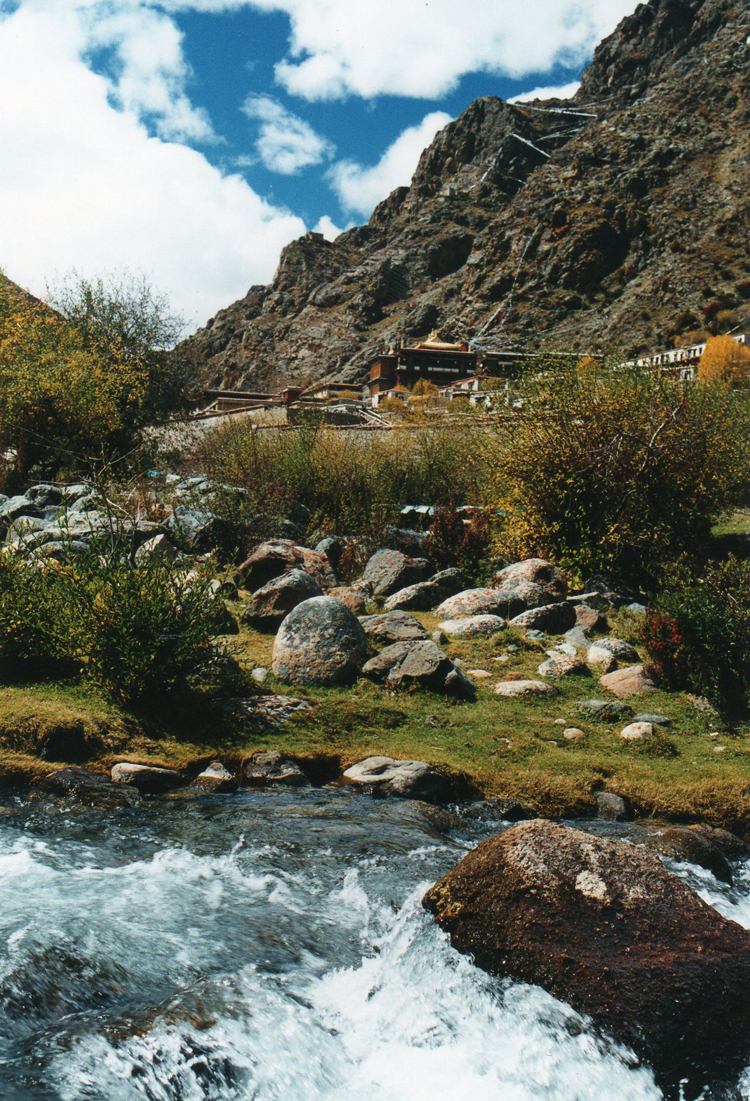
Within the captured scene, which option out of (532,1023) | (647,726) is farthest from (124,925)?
(647,726)

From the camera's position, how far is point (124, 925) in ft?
13.8

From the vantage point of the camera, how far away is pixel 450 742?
23.9 feet

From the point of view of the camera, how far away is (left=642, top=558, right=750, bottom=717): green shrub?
8062 millimetres

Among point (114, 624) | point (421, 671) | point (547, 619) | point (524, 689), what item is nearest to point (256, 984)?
point (114, 624)

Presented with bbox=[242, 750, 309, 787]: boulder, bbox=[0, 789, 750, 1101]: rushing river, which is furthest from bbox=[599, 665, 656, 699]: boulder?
bbox=[242, 750, 309, 787]: boulder

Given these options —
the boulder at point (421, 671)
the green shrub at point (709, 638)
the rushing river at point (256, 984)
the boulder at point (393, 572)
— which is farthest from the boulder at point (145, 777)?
the boulder at point (393, 572)

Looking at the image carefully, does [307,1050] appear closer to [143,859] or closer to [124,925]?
[124,925]

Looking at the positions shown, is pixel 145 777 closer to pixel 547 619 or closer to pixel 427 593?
pixel 547 619

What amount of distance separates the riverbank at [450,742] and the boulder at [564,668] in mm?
701

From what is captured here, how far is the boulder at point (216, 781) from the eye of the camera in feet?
21.2

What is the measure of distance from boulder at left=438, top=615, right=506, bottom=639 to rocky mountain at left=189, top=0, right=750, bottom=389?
50.6 m

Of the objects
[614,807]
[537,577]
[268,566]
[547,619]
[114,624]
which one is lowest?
[614,807]

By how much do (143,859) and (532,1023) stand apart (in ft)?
8.68

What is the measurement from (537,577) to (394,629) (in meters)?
3.52
